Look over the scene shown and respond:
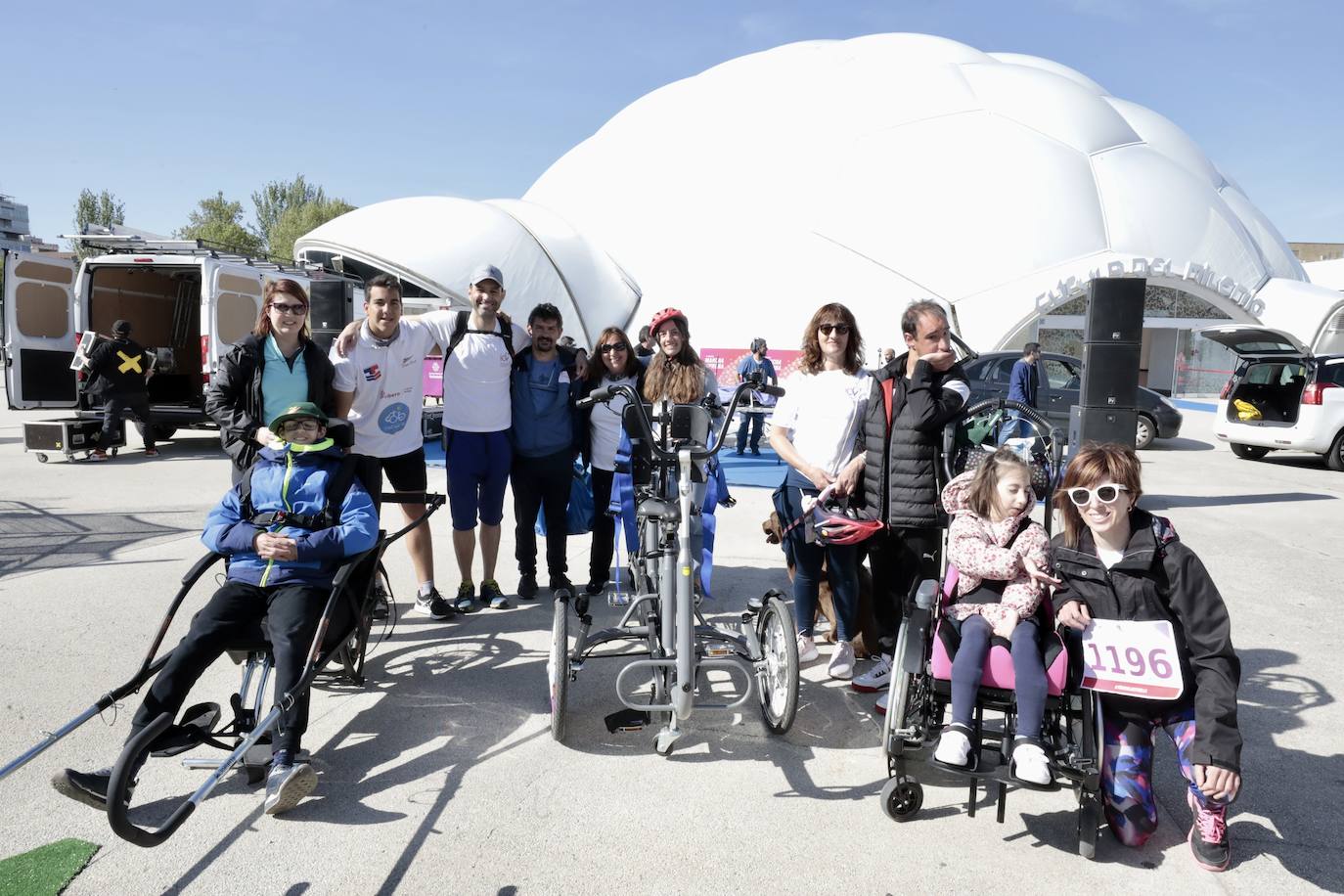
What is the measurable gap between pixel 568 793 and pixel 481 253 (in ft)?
78.5

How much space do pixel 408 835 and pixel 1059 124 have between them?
28919 mm

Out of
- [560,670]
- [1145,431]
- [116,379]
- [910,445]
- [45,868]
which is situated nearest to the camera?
[45,868]

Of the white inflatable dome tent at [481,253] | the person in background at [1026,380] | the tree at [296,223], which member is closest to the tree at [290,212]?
the tree at [296,223]

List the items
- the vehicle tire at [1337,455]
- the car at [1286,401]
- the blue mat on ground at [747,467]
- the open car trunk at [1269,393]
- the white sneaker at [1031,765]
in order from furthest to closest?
the open car trunk at [1269,393] < the vehicle tire at [1337,455] < the car at [1286,401] < the blue mat on ground at [747,467] < the white sneaker at [1031,765]

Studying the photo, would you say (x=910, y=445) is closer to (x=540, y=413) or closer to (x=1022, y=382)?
(x=540, y=413)

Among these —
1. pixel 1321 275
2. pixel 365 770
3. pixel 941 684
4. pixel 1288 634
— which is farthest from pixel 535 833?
pixel 1321 275

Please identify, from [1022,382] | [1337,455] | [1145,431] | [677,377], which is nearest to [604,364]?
[677,377]

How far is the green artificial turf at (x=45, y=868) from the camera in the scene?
2328 millimetres

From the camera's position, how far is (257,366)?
13.0 ft

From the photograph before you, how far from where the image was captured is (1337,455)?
12.1 m

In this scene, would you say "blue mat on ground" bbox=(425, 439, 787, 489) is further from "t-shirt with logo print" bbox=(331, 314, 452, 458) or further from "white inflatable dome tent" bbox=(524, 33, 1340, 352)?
"white inflatable dome tent" bbox=(524, 33, 1340, 352)

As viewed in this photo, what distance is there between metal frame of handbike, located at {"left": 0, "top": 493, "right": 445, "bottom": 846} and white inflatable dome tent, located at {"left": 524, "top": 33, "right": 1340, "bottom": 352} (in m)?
20.2

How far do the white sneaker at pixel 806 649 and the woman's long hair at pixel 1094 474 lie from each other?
160cm

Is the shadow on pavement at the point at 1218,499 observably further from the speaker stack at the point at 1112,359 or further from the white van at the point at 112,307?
the white van at the point at 112,307
